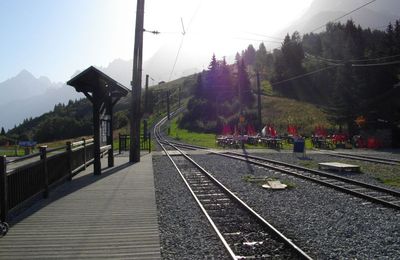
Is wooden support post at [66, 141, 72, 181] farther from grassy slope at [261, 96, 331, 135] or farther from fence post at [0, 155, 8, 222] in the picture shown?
grassy slope at [261, 96, 331, 135]

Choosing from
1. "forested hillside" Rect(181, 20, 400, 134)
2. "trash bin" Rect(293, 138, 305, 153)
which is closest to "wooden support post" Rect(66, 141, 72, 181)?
"trash bin" Rect(293, 138, 305, 153)

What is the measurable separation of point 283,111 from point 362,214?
6245 cm

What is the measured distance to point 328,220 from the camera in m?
8.07

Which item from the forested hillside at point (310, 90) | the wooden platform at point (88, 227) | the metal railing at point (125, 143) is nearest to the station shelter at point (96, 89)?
the wooden platform at point (88, 227)

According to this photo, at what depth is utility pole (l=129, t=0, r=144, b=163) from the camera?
68.0 ft

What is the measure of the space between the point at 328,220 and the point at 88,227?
4486mm

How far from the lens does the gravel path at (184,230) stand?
6.06 metres

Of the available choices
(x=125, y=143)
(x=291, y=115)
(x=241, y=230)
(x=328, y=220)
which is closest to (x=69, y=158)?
(x=241, y=230)

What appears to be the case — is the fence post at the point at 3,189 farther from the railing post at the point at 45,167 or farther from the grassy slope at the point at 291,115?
the grassy slope at the point at 291,115

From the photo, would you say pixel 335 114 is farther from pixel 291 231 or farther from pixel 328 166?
pixel 291 231

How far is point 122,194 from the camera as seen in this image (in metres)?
10.8

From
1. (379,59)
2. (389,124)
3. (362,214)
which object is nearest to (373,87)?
(379,59)

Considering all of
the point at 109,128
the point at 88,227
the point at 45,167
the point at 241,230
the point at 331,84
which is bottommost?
the point at 241,230

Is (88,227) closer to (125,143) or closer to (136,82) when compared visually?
(136,82)
